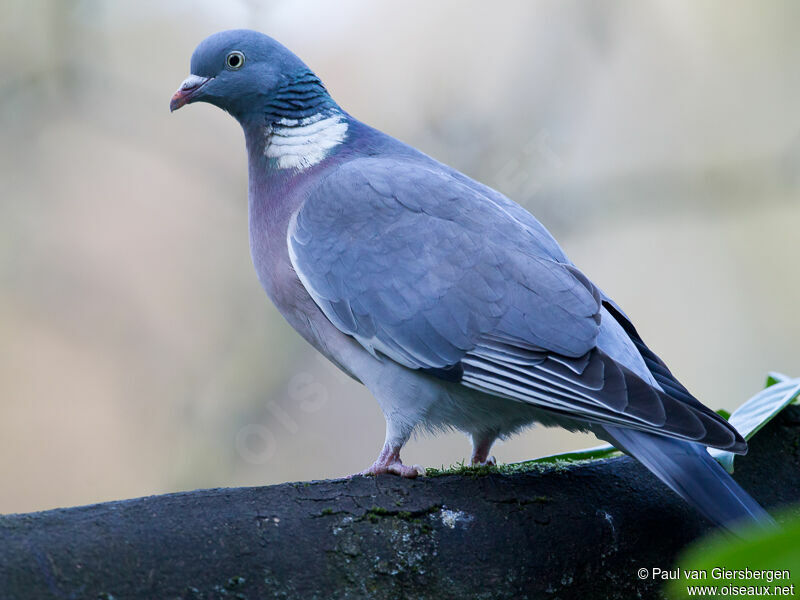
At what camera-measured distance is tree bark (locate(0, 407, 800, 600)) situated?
1890 millimetres

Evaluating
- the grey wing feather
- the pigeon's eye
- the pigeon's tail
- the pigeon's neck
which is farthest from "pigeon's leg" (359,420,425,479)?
the pigeon's eye

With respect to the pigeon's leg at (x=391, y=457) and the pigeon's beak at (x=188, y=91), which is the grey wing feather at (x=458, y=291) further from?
the pigeon's beak at (x=188, y=91)

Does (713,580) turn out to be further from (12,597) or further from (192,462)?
(192,462)

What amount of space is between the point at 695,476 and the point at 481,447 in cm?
102

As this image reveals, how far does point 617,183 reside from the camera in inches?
225

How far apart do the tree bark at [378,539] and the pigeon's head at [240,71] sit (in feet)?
5.69

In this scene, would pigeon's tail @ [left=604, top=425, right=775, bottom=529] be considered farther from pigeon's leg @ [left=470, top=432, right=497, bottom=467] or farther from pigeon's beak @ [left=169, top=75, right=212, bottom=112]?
pigeon's beak @ [left=169, top=75, right=212, bottom=112]

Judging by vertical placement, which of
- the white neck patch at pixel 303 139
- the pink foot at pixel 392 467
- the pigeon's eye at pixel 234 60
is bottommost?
the pink foot at pixel 392 467

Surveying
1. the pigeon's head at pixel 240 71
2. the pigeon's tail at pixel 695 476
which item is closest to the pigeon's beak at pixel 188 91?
the pigeon's head at pixel 240 71

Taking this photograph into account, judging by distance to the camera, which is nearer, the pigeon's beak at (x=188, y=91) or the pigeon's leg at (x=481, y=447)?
the pigeon's leg at (x=481, y=447)

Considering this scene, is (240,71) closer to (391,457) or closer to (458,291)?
(458,291)

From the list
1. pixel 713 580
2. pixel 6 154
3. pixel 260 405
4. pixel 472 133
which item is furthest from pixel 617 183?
pixel 713 580

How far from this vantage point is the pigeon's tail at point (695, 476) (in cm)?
222

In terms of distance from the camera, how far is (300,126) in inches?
133
